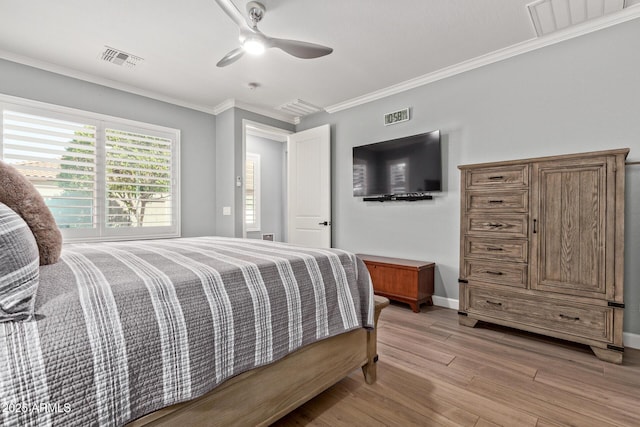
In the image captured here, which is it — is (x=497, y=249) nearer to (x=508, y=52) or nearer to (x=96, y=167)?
(x=508, y=52)

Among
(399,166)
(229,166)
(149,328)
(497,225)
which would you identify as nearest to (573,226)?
(497,225)

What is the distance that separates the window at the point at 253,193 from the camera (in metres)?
5.74

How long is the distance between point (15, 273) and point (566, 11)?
11.6ft

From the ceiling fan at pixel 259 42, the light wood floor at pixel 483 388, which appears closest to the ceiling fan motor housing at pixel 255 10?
the ceiling fan at pixel 259 42

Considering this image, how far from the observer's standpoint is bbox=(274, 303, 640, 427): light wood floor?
1517 millimetres

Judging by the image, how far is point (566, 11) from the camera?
2.30 meters

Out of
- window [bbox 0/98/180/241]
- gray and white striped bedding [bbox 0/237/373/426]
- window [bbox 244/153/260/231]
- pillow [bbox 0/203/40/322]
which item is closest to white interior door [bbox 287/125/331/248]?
window [bbox 244/153/260/231]

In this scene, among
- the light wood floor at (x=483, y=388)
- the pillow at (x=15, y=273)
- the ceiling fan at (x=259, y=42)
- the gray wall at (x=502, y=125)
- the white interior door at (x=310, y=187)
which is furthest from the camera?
the white interior door at (x=310, y=187)

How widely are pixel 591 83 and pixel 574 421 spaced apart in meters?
2.55

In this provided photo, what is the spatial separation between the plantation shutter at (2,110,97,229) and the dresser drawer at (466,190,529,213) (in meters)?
3.95

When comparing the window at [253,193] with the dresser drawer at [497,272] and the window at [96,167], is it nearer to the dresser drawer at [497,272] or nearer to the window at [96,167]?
the window at [96,167]

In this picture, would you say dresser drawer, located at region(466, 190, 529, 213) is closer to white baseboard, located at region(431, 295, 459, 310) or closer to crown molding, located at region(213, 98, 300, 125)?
white baseboard, located at region(431, 295, 459, 310)

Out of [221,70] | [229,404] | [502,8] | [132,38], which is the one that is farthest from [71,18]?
[502,8]

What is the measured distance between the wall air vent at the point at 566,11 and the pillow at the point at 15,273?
125 inches
